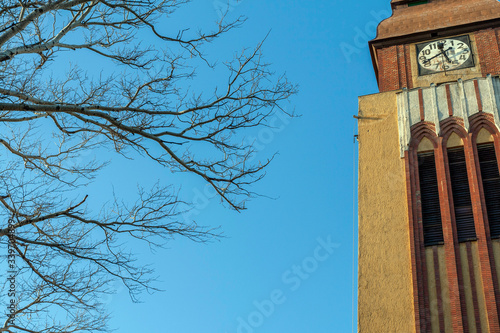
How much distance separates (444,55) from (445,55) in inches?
1.4

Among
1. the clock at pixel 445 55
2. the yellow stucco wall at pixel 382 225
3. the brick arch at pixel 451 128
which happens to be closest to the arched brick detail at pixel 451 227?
the brick arch at pixel 451 128

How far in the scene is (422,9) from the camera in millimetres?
25703

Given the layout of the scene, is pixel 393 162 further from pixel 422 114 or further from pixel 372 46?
pixel 372 46

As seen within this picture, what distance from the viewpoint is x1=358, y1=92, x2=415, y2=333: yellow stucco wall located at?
17156mm

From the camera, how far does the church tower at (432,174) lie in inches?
672

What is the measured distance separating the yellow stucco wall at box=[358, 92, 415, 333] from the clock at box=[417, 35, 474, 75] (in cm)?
187

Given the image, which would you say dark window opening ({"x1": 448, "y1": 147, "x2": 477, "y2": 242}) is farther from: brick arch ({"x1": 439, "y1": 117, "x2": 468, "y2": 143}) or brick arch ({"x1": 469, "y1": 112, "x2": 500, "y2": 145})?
brick arch ({"x1": 469, "y1": 112, "x2": 500, "y2": 145})

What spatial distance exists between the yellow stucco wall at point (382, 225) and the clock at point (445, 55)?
73.5 inches

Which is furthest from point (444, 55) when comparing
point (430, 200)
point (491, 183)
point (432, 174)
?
point (430, 200)

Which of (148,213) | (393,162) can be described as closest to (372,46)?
(393,162)

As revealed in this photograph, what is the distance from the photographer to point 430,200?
19438mm

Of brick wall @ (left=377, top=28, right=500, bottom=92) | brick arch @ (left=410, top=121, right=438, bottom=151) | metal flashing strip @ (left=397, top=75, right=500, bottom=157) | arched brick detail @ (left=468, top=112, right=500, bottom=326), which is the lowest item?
arched brick detail @ (left=468, top=112, right=500, bottom=326)

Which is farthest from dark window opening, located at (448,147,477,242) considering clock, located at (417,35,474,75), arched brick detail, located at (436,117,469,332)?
clock, located at (417,35,474,75)

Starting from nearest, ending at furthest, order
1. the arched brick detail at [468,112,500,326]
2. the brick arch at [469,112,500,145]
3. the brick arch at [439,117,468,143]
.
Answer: the arched brick detail at [468,112,500,326], the brick arch at [469,112,500,145], the brick arch at [439,117,468,143]
